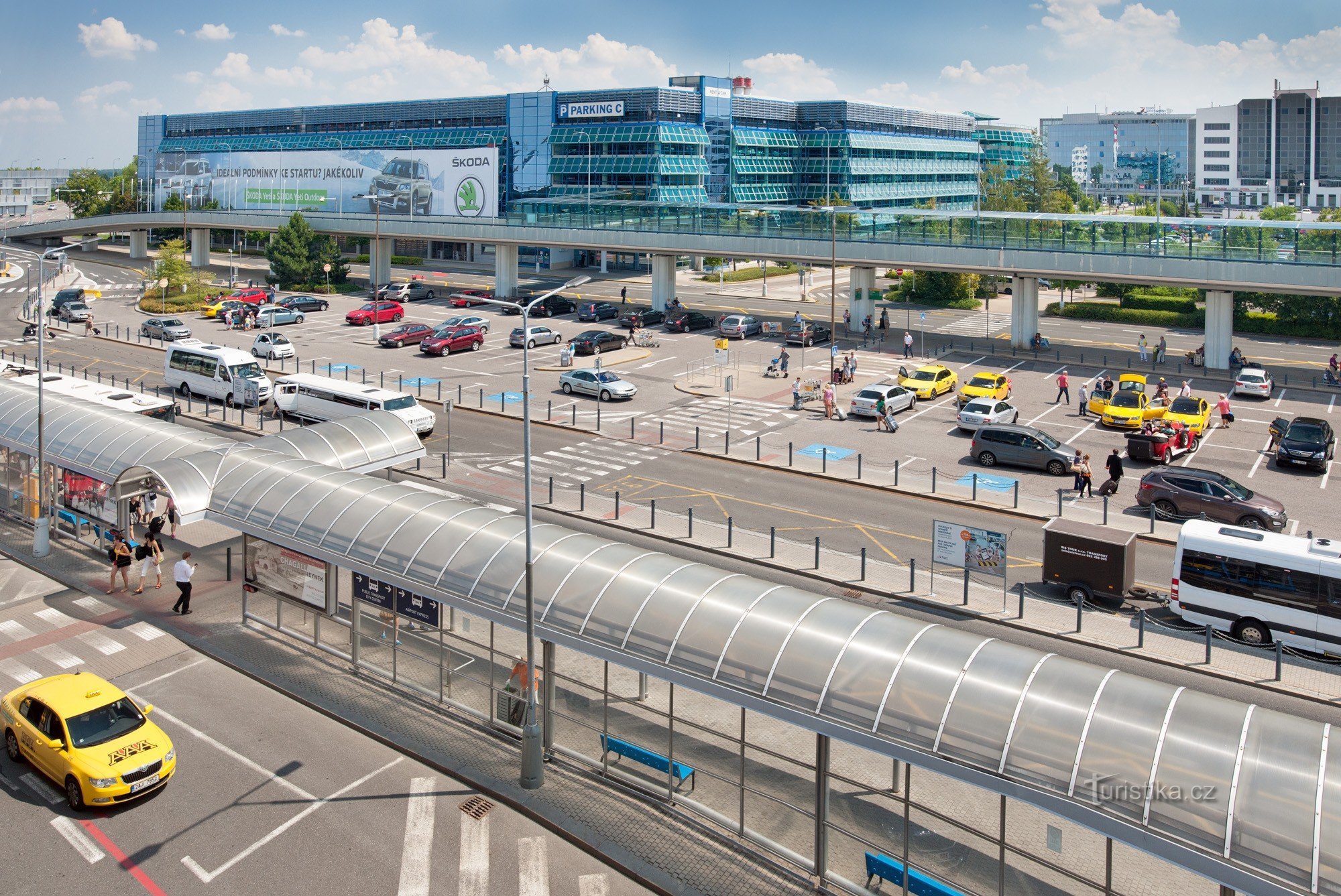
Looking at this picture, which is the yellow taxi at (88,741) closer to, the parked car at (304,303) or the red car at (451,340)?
the red car at (451,340)

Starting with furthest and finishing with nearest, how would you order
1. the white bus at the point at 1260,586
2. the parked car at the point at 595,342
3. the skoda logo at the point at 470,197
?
the skoda logo at the point at 470,197 → the parked car at the point at 595,342 → the white bus at the point at 1260,586

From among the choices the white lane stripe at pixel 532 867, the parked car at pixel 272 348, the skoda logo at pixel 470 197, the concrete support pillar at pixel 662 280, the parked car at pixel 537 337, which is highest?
the skoda logo at pixel 470 197

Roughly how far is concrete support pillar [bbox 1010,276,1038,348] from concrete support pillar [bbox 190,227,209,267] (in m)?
82.3

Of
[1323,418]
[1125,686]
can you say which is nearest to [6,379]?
[1125,686]

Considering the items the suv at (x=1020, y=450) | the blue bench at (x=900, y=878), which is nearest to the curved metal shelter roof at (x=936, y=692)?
the blue bench at (x=900, y=878)

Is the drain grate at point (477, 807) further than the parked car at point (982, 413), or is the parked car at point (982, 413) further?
the parked car at point (982, 413)

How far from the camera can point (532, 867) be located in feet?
54.3

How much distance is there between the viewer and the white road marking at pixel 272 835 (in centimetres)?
1636

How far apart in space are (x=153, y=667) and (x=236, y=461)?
5763 millimetres

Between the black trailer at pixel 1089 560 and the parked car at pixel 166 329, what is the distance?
56024mm

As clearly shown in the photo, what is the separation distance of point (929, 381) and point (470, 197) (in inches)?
2658

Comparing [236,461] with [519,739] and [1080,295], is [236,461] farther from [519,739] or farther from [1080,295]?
[1080,295]

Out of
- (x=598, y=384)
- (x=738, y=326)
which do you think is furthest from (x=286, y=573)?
(x=738, y=326)

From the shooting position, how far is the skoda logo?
355ft
